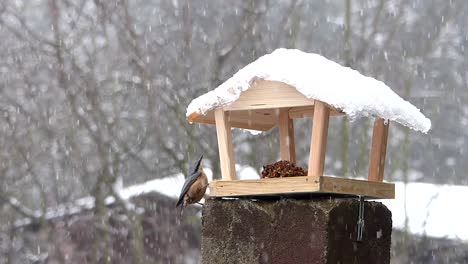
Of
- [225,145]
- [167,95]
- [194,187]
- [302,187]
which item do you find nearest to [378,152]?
[302,187]

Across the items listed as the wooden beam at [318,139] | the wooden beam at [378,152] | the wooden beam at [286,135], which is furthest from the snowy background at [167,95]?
the wooden beam at [318,139]

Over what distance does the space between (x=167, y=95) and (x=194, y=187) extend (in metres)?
6.17

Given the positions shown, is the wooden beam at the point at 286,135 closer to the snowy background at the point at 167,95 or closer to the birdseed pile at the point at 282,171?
the birdseed pile at the point at 282,171

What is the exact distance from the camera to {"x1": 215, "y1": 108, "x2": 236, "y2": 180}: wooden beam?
4.46m

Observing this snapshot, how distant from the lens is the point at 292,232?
4.15 meters

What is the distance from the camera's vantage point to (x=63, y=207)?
36.4 feet

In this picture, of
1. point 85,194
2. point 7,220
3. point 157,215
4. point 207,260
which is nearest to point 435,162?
point 157,215

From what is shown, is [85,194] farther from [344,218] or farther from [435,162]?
[344,218]

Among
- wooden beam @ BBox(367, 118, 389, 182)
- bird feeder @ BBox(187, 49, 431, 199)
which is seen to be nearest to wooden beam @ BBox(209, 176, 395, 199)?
bird feeder @ BBox(187, 49, 431, 199)

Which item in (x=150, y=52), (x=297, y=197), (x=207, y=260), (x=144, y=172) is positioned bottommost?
(x=207, y=260)

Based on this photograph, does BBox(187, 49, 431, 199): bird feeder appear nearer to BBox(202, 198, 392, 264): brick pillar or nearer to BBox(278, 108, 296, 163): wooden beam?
BBox(202, 198, 392, 264): brick pillar

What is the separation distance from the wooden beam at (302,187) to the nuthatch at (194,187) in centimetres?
5

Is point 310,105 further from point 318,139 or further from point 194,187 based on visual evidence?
point 194,187

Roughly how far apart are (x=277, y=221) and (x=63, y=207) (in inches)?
286
